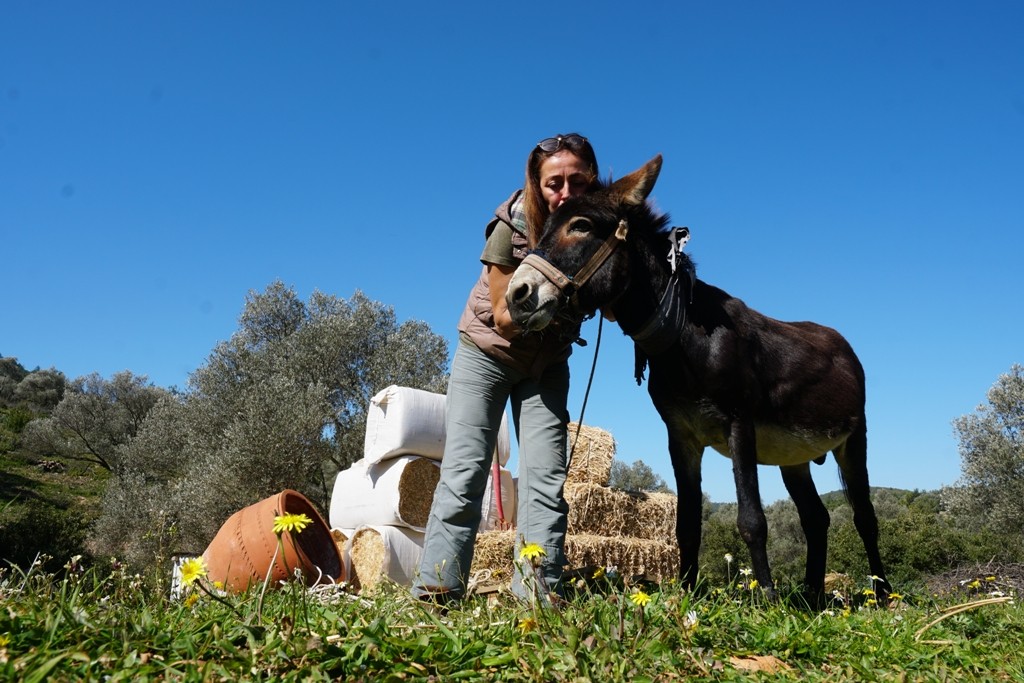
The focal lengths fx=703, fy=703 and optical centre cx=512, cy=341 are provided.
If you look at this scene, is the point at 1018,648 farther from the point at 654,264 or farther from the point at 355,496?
the point at 355,496

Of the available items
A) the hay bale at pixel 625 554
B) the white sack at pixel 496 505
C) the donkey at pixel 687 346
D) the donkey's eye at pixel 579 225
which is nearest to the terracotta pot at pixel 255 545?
the donkey at pixel 687 346

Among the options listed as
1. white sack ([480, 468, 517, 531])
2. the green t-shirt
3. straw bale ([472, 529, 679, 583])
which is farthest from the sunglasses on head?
white sack ([480, 468, 517, 531])

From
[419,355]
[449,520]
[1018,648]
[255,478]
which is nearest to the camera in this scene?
[1018,648]

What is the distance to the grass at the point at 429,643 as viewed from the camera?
1.69 m

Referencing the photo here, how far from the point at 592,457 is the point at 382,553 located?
405 centimetres

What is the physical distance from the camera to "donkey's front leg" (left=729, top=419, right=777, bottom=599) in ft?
12.8

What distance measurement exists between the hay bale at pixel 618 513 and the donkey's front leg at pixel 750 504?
5.19m

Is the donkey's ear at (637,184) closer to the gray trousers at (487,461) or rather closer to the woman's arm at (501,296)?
the woman's arm at (501,296)

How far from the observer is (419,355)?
21.9 m

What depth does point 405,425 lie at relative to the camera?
7.84 m

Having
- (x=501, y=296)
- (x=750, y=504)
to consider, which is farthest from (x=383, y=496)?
(x=501, y=296)

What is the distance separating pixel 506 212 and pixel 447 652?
2.35 metres

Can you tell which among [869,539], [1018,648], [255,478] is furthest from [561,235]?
[255,478]

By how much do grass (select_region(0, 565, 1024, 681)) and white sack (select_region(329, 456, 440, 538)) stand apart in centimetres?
484
